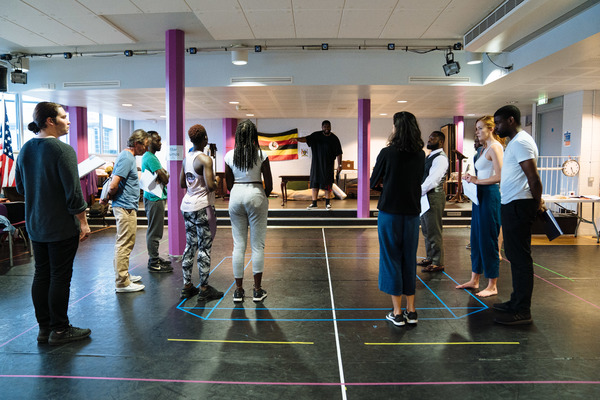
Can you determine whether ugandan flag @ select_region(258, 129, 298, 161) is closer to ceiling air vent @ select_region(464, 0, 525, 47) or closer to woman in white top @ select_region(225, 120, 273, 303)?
ceiling air vent @ select_region(464, 0, 525, 47)

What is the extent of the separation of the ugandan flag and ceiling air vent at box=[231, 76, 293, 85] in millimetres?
5837

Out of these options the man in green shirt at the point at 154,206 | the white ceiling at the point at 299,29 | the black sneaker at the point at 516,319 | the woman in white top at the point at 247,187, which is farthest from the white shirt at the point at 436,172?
the man in green shirt at the point at 154,206

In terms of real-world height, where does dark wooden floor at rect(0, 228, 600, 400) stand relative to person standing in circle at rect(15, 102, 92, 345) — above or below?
below

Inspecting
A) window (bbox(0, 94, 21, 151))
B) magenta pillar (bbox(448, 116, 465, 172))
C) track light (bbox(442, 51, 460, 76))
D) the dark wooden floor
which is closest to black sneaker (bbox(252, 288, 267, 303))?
the dark wooden floor

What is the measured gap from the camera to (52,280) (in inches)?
104

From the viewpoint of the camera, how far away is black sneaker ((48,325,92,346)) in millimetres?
2691

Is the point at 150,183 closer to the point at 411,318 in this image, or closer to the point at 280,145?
the point at 411,318

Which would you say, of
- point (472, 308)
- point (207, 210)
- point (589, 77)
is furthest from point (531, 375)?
point (589, 77)

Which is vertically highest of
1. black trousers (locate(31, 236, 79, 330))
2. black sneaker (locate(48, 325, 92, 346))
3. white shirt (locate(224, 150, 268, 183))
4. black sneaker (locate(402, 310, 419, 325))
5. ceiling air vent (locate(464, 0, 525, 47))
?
ceiling air vent (locate(464, 0, 525, 47))

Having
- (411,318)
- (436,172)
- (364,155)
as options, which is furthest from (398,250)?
(364,155)

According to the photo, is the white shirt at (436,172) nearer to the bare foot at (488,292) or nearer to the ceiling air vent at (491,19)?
the bare foot at (488,292)

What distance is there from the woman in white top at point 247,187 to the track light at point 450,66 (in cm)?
461

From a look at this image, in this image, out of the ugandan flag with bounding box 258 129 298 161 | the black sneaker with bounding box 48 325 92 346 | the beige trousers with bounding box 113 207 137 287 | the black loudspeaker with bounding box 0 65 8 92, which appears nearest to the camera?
the black sneaker with bounding box 48 325 92 346

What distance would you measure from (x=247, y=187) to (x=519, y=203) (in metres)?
2.08
